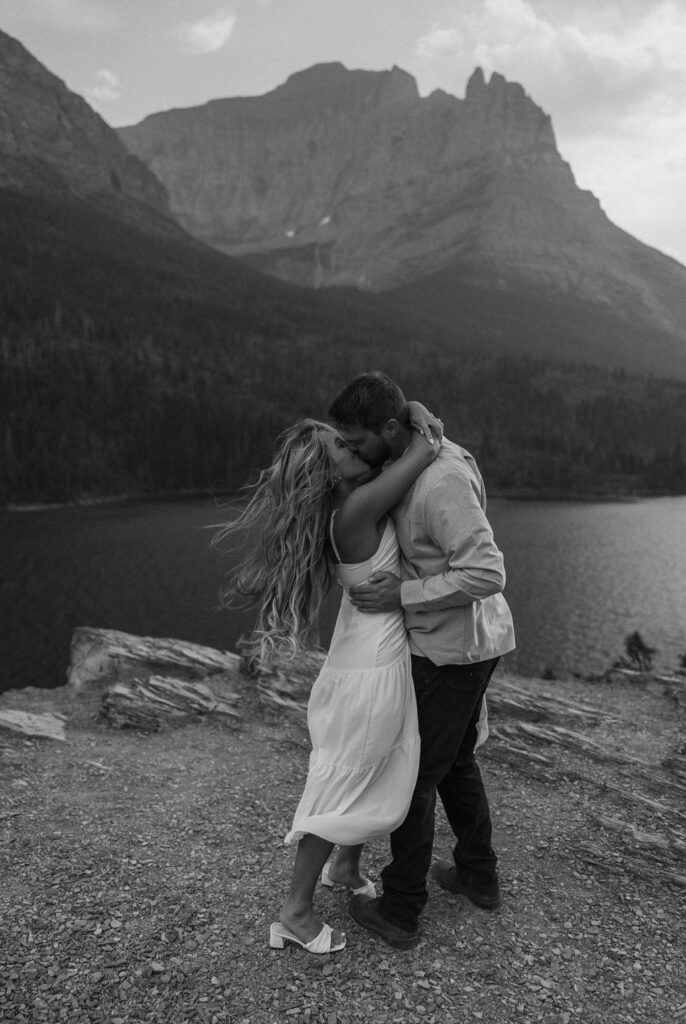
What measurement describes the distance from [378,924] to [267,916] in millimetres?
806

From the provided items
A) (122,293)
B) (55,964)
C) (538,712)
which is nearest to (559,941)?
(55,964)

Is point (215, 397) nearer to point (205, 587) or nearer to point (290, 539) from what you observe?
point (205, 587)

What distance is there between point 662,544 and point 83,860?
237 feet

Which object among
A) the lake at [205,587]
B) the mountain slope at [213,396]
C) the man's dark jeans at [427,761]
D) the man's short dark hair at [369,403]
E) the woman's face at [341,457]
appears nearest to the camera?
the man's short dark hair at [369,403]

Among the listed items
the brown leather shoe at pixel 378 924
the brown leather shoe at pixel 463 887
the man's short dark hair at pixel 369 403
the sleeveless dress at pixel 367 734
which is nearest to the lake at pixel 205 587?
the brown leather shoe at pixel 463 887

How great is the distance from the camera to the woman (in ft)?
12.8

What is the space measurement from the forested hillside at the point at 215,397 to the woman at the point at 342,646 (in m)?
84.1

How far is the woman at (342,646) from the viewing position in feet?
12.8

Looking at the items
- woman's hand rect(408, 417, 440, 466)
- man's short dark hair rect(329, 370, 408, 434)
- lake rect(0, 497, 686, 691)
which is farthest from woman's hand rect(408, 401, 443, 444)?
lake rect(0, 497, 686, 691)

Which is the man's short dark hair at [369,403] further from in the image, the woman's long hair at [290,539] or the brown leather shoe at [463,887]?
the brown leather shoe at [463,887]

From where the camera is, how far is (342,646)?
411 cm

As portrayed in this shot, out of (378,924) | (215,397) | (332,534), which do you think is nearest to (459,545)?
(332,534)

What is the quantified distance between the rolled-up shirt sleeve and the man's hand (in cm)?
18

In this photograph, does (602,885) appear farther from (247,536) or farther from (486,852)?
(247,536)
